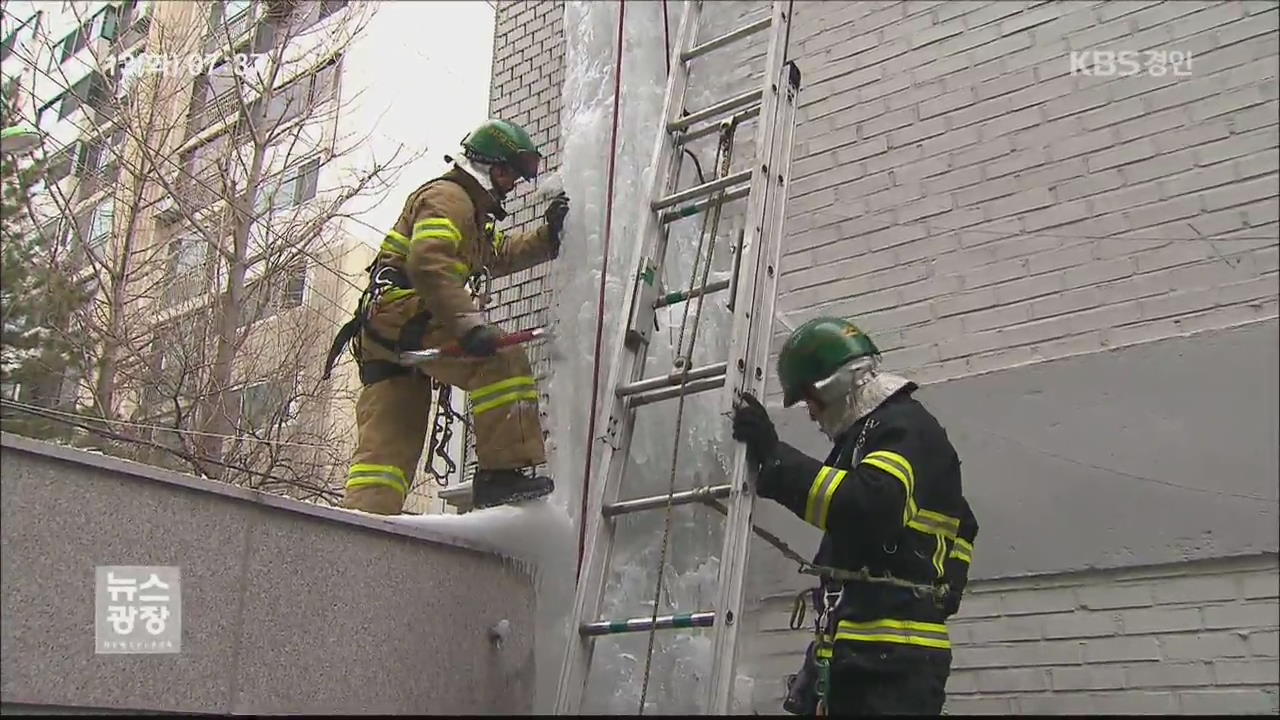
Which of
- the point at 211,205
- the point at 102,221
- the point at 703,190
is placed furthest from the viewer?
the point at 211,205

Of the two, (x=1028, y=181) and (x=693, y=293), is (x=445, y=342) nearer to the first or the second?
(x=693, y=293)

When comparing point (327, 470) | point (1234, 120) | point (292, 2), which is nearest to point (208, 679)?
point (1234, 120)

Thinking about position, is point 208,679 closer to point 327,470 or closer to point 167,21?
point 327,470

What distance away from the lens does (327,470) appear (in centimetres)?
927

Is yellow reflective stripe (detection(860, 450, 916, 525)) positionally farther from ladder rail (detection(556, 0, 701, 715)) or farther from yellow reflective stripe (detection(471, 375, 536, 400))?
yellow reflective stripe (detection(471, 375, 536, 400))

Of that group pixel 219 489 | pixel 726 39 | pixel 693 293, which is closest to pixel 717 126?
pixel 726 39

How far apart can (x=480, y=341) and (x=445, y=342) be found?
236 mm

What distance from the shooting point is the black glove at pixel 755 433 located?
296 centimetres

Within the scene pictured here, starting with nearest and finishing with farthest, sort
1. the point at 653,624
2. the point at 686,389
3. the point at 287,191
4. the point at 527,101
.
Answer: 1. the point at 653,624
2. the point at 686,389
3. the point at 527,101
4. the point at 287,191

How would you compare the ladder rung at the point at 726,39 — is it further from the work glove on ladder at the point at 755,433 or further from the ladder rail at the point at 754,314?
the work glove on ladder at the point at 755,433

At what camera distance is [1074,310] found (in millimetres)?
3736

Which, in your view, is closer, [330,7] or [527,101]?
[527,101]

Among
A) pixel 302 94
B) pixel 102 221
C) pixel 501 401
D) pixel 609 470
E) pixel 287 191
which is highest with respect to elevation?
pixel 302 94

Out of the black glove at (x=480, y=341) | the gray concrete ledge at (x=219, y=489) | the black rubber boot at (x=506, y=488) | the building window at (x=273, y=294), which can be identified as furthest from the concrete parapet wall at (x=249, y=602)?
the building window at (x=273, y=294)
